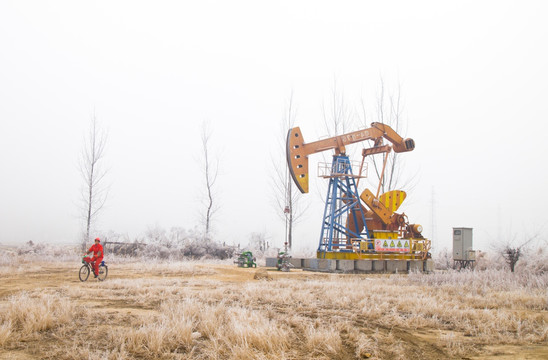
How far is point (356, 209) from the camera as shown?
19.7m

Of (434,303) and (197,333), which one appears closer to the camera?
A: (197,333)

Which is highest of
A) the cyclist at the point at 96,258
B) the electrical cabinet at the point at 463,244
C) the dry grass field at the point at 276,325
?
the electrical cabinet at the point at 463,244

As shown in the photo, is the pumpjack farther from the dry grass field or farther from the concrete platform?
the dry grass field

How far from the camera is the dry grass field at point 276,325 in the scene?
5.62 m

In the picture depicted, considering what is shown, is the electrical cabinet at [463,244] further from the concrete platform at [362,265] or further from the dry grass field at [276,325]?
the dry grass field at [276,325]

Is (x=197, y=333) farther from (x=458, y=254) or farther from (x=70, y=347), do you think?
(x=458, y=254)

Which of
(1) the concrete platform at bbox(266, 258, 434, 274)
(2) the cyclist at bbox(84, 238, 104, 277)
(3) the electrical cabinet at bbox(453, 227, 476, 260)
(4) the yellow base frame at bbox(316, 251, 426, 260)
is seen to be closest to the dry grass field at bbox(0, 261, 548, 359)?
(2) the cyclist at bbox(84, 238, 104, 277)

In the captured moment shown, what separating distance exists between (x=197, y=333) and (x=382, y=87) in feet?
74.1

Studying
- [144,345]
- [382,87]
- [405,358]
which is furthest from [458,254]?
[144,345]

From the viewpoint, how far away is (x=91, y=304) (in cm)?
876

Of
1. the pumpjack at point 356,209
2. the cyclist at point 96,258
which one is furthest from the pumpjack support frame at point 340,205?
the cyclist at point 96,258

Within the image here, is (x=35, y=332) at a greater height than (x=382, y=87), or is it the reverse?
(x=382, y=87)

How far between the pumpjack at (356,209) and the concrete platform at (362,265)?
32cm

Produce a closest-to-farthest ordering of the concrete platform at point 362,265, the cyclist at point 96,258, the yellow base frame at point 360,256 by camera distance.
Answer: the cyclist at point 96,258 < the concrete platform at point 362,265 < the yellow base frame at point 360,256
